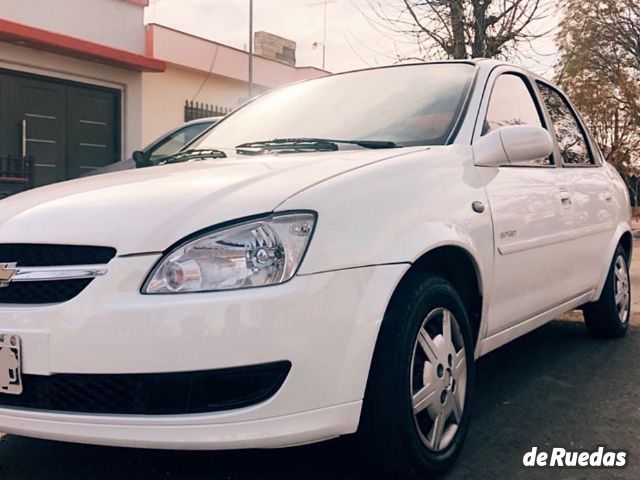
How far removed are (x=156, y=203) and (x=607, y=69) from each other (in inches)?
870

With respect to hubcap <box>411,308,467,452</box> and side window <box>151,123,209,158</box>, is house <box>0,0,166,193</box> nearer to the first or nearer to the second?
side window <box>151,123,209,158</box>

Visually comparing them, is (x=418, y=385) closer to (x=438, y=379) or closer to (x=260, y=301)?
(x=438, y=379)

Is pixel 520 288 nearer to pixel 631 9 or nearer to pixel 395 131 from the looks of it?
pixel 395 131

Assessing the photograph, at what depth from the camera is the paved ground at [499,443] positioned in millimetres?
2717

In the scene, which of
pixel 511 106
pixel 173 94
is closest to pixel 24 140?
pixel 173 94

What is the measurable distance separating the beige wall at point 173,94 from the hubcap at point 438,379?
11772 mm

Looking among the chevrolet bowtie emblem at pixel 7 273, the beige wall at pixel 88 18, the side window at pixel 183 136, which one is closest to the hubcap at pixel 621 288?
the chevrolet bowtie emblem at pixel 7 273

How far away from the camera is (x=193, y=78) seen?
15.3m

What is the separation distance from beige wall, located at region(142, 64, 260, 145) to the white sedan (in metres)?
11.4

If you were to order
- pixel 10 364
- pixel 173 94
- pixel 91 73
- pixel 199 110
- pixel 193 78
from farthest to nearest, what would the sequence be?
pixel 199 110, pixel 193 78, pixel 173 94, pixel 91 73, pixel 10 364

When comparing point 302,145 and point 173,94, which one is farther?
point 173,94

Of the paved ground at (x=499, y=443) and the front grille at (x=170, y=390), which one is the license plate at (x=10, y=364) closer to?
the front grille at (x=170, y=390)

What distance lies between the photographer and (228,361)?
2154 millimetres

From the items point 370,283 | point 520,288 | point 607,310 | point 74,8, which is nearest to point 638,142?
point 74,8
